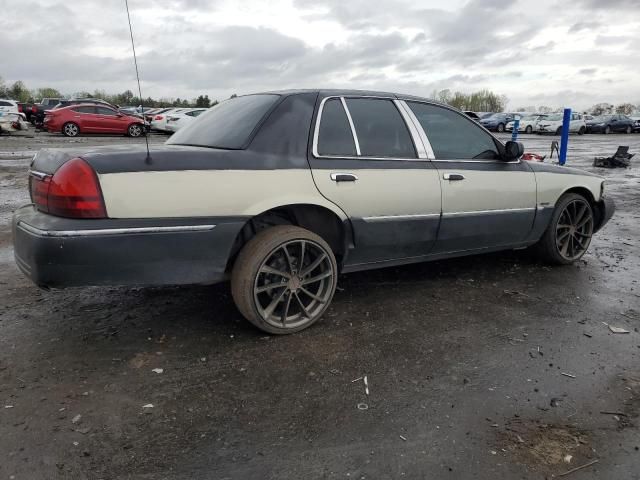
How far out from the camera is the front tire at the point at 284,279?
324 cm

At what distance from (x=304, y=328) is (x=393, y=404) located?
39.6 inches

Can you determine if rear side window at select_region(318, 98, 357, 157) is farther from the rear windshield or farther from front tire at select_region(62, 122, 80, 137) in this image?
front tire at select_region(62, 122, 80, 137)

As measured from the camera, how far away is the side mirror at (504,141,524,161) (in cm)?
441

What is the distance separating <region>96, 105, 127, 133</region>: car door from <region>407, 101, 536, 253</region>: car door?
21.6 m

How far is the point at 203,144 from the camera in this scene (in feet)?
11.6

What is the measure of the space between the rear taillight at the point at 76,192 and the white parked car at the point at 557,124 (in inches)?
1449

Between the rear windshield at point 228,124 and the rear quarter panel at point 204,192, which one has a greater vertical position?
the rear windshield at point 228,124

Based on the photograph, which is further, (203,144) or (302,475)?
(203,144)

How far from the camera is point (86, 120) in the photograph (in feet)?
73.9

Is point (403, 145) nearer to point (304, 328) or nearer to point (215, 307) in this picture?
point (304, 328)

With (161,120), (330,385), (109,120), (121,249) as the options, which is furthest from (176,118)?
(330,385)

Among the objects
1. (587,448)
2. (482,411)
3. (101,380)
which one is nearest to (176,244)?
(101,380)

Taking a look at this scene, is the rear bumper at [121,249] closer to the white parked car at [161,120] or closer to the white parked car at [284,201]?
the white parked car at [284,201]

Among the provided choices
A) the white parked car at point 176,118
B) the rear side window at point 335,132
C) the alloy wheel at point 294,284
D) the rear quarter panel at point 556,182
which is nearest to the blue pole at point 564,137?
the rear quarter panel at point 556,182
